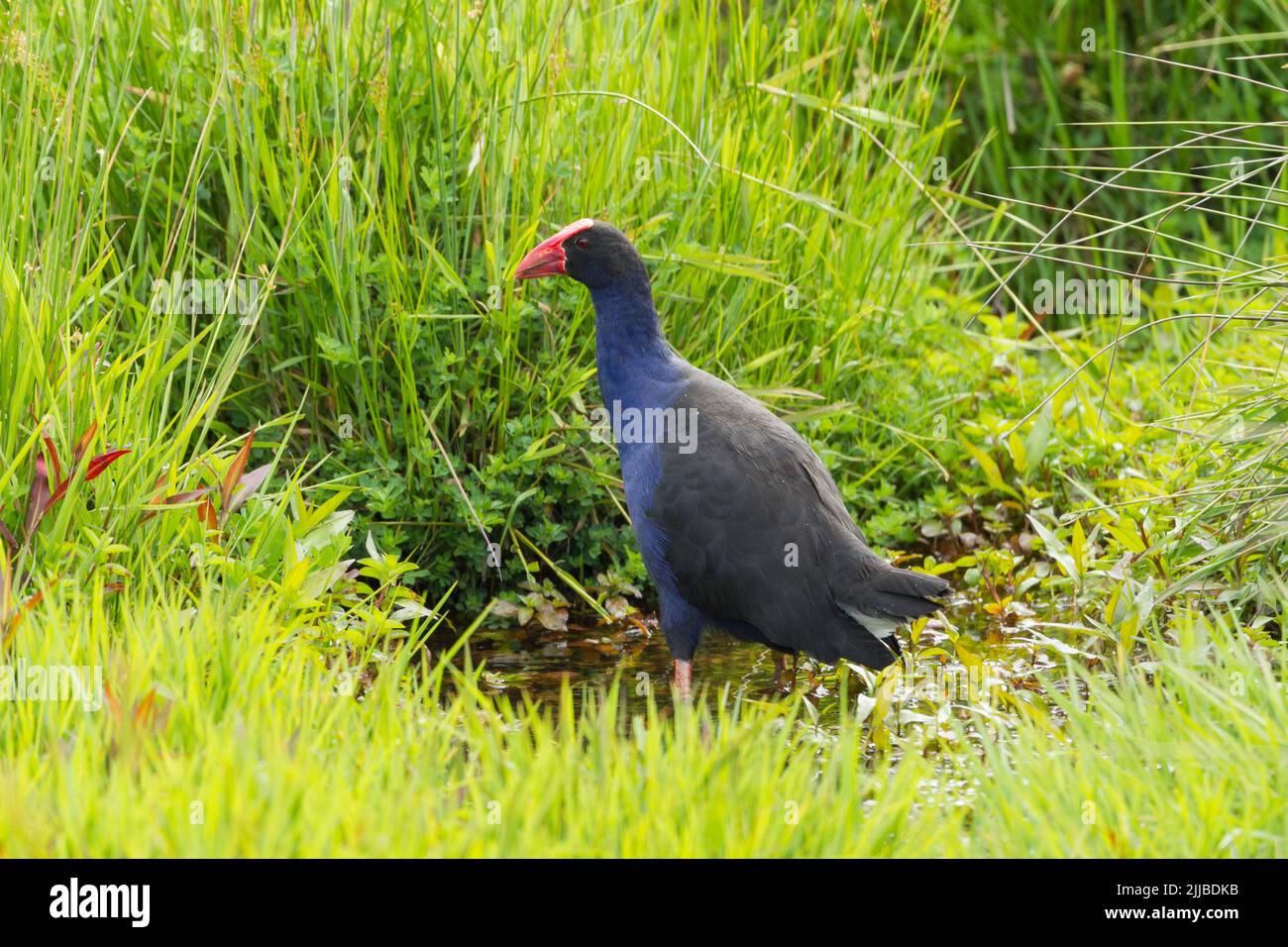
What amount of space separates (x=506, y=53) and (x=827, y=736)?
2.42 m

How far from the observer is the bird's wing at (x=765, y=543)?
401 centimetres

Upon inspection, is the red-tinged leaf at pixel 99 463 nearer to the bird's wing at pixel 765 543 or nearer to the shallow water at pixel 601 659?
the shallow water at pixel 601 659

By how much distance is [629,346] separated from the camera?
14.3ft

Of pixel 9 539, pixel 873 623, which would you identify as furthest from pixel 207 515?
pixel 873 623

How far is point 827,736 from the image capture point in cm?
380

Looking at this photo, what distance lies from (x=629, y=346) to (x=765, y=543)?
0.69m

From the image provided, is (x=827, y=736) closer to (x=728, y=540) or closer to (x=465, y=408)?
(x=728, y=540)

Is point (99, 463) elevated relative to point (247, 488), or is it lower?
elevated

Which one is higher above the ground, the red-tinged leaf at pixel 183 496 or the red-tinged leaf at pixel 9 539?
the red-tinged leaf at pixel 183 496

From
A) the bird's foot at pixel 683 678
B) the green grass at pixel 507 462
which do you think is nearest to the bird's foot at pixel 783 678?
the green grass at pixel 507 462
